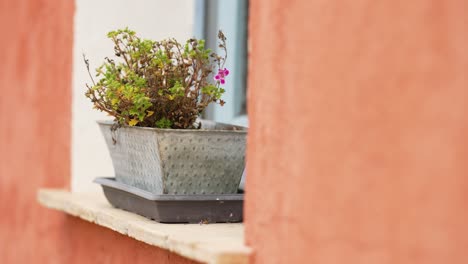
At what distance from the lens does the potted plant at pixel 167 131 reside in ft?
5.82

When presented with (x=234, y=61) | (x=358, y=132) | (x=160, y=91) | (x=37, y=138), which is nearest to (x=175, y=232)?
(x=160, y=91)

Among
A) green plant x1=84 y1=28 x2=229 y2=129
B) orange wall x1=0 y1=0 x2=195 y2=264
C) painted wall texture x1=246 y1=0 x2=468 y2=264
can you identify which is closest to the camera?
painted wall texture x1=246 y1=0 x2=468 y2=264

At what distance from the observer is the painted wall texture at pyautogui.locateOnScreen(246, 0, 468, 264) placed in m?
1.03

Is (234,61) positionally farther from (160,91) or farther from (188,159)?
(188,159)

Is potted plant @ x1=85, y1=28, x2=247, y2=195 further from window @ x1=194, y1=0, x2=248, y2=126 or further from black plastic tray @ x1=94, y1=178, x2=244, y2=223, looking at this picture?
window @ x1=194, y1=0, x2=248, y2=126

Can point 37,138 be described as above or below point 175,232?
above

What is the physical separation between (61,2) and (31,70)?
30cm

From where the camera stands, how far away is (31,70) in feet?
8.73

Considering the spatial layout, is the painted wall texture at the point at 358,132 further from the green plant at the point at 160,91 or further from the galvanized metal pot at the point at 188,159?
the green plant at the point at 160,91

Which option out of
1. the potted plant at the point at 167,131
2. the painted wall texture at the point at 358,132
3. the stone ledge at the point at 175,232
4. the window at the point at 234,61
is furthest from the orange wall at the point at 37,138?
the painted wall texture at the point at 358,132

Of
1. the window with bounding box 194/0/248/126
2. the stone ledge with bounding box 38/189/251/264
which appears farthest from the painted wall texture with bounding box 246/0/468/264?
the window with bounding box 194/0/248/126

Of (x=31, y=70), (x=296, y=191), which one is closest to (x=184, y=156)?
(x=296, y=191)

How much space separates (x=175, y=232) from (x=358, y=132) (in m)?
0.54

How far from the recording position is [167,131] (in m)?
1.75
